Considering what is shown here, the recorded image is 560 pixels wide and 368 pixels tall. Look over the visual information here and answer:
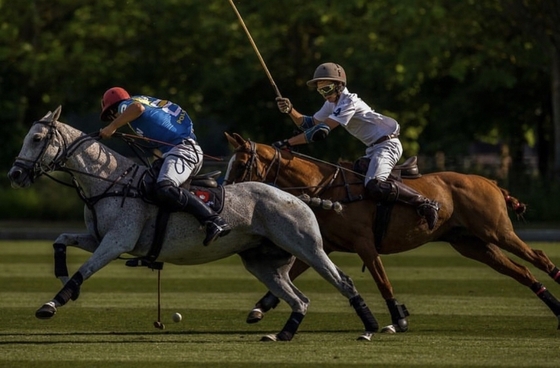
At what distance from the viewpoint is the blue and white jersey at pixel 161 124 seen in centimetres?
1245

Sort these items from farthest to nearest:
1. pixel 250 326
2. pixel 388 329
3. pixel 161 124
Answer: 1. pixel 250 326
2. pixel 388 329
3. pixel 161 124

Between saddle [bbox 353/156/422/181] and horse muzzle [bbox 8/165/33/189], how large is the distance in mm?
3337

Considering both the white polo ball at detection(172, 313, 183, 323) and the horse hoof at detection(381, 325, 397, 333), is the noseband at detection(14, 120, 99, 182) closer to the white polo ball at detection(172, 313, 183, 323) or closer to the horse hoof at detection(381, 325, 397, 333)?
the white polo ball at detection(172, 313, 183, 323)

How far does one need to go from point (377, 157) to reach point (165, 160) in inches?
92.8

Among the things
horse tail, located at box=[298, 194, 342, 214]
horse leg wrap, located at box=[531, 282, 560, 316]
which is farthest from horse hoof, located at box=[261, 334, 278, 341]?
horse leg wrap, located at box=[531, 282, 560, 316]

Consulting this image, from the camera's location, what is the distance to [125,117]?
1215cm

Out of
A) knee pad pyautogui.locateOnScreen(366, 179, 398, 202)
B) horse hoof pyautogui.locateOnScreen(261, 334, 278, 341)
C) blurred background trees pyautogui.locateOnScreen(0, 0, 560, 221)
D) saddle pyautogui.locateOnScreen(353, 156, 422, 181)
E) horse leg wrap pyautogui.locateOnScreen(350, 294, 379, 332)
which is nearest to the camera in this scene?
horse hoof pyautogui.locateOnScreen(261, 334, 278, 341)

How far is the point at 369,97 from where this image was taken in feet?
131

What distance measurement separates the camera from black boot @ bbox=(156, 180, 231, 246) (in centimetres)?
1195

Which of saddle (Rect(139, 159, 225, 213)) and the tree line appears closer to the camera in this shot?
saddle (Rect(139, 159, 225, 213))

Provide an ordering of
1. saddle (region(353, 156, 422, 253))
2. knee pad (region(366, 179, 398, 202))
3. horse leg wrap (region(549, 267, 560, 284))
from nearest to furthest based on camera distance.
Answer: knee pad (region(366, 179, 398, 202)), saddle (region(353, 156, 422, 253)), horse leg wrap (region(549, 267, 560, 284))

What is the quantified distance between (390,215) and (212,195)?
225 cm

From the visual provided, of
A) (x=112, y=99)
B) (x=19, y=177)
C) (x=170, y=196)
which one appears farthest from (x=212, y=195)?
(x=19, y=177)

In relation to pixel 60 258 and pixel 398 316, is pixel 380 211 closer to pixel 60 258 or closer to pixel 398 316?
pixel 398 316
